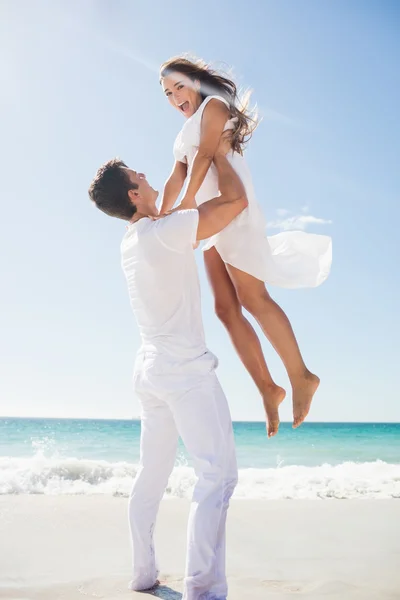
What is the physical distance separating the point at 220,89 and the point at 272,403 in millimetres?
1742

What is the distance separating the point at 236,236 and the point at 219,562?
1555 millimetres

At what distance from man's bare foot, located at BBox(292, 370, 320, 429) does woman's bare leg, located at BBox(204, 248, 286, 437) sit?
0.14 m

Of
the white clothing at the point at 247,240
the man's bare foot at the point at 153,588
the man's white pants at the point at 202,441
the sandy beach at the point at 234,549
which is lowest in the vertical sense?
the sandy beach at the point at 234,549

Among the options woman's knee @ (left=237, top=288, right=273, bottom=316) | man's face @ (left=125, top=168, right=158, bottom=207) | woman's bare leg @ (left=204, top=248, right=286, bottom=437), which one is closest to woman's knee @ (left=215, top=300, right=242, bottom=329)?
woman's bare leg @ (left=204, top=248, right=286, bottom=437)

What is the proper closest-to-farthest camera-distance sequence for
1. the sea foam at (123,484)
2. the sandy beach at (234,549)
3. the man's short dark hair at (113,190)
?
the man's short dark hair at (113,190)
the sandy beach at (234,549)
the sea foam at (123,484)

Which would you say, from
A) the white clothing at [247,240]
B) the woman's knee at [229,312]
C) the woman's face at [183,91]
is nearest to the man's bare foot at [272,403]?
the woman's knee at [229,312]

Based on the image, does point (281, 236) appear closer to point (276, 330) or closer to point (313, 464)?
point (276, 330)

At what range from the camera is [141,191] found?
2707 millimetres

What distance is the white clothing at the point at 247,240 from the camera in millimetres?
3135

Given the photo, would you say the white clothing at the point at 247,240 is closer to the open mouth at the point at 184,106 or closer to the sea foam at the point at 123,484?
the open mouth at the point at 184,106

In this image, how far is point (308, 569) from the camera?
3.45m

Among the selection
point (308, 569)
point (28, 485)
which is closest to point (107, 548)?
point (308, 569)

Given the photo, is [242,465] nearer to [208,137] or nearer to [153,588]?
[153,588]

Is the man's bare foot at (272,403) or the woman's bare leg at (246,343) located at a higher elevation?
the woman's bare leg at (246,343)
